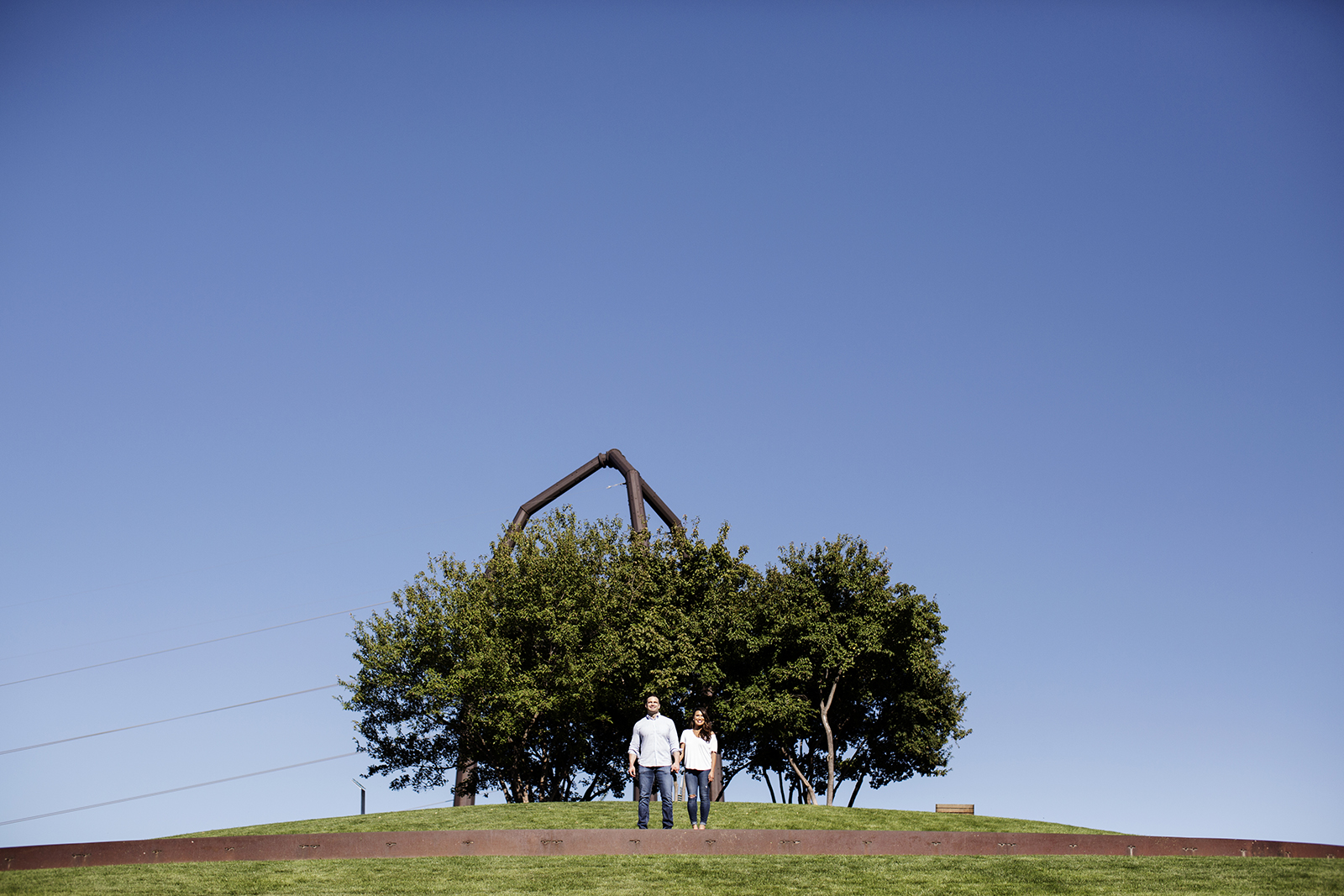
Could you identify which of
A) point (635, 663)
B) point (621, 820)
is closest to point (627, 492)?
point (635, 663)

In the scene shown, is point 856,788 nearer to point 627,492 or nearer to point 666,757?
point 627,492

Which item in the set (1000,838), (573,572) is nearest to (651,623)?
(573,572)

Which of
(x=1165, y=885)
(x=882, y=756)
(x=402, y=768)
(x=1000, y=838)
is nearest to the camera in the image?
(x=1165, y=885)

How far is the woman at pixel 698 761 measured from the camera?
67.7ft

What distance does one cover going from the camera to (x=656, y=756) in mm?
20172

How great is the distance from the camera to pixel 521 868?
1659 cm

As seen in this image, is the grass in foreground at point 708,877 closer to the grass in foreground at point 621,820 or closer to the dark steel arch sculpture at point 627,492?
the grass in foreground at point 621,820

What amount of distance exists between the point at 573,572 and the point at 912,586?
1833 centimetres

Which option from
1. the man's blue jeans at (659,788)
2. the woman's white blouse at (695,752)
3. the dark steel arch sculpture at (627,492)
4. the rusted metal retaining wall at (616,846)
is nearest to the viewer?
the rusted metal retaining wall at (616,846)

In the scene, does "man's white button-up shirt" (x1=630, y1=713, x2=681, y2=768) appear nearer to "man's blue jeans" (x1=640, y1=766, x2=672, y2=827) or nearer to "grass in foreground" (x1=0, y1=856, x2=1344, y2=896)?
"man's blue jeans" (x1=640, y1=766, x2=672, y2=827)

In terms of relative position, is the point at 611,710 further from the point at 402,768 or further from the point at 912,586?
the point at 912,586

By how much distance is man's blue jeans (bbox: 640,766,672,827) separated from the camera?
19.9m

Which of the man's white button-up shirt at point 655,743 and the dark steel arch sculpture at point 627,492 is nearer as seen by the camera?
the man's white button-up shirt at point 655,743

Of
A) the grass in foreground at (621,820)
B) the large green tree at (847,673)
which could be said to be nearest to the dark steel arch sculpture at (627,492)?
the large green tree at (847,673)
